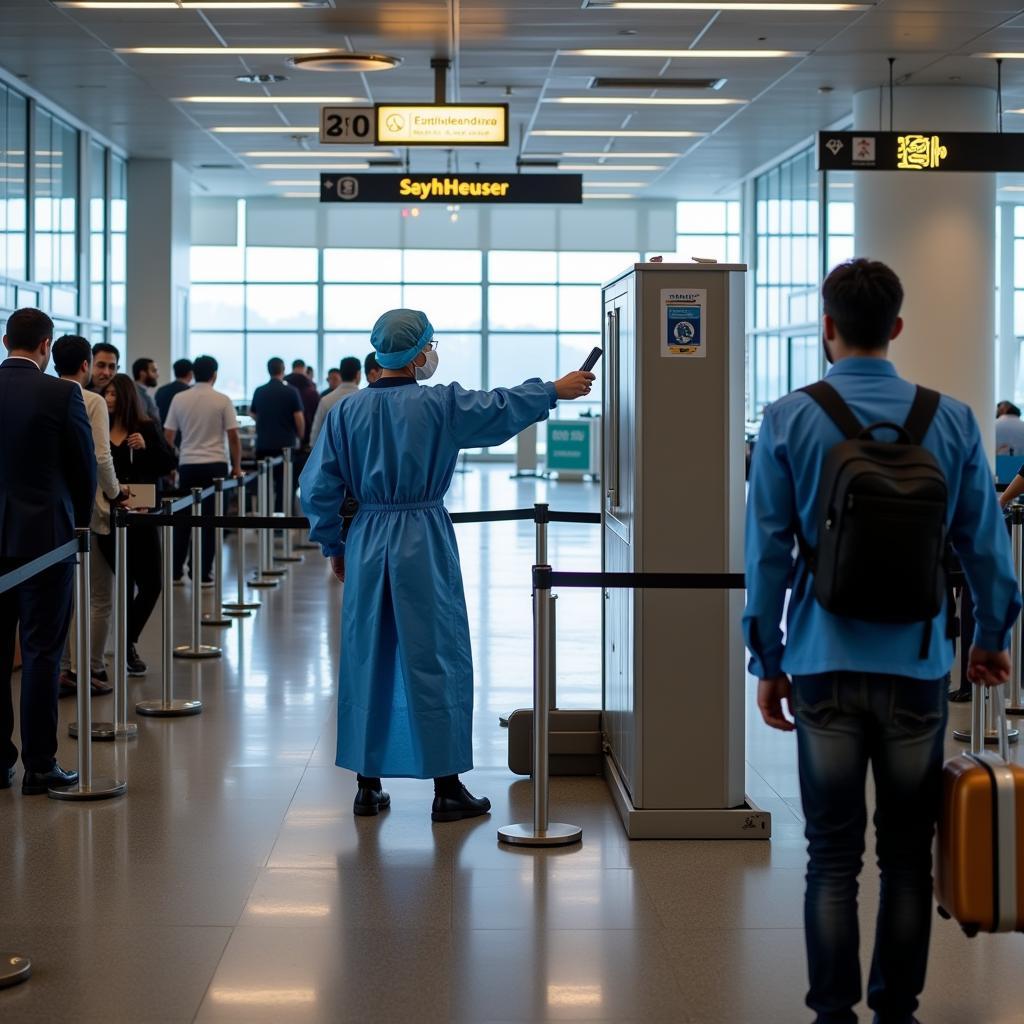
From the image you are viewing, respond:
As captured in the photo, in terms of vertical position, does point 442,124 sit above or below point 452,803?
above

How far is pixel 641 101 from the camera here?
16.5 meters

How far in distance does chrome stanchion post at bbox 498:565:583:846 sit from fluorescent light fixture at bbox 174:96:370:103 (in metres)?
12.1

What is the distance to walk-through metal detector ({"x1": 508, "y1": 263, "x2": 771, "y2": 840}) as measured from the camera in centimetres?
511

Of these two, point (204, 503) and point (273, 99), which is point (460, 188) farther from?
point (204, 503)

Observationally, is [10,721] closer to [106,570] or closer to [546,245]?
[106,570]

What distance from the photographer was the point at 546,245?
28.1 meters

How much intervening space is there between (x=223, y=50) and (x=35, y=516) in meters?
9.03

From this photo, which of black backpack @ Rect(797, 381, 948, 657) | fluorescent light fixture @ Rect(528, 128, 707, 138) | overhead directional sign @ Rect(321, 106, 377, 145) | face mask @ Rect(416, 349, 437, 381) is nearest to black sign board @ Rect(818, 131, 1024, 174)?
overhead directional sign @ Rect(321, 106, 377, 145)

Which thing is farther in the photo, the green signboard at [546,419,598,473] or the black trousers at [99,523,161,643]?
the green signboard at [546,419,598,473]

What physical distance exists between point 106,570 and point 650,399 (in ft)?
12.5

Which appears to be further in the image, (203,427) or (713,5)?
(713,5)

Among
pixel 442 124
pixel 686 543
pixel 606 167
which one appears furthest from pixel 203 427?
pixel 606 167

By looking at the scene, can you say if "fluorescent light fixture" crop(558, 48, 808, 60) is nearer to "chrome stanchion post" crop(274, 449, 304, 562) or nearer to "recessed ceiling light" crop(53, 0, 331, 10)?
"recessed ceiling light" crop(53, 0, 331, 10)

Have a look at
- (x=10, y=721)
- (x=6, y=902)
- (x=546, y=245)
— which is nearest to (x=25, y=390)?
(x=10, y=721)
